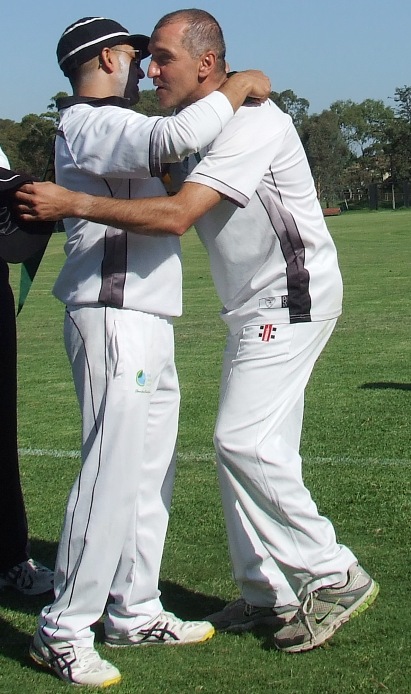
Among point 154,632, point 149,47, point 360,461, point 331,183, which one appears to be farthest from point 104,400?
point 331,183

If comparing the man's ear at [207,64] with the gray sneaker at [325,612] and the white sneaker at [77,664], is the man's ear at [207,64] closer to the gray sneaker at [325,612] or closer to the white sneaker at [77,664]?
the gray sneaker at [325,612]

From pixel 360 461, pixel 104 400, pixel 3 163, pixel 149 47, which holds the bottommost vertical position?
pixel 360 461

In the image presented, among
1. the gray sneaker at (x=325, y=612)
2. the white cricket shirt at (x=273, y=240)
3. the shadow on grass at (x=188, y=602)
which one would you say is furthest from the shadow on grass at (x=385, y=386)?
the white cricket shirt at (x=273, y=240)

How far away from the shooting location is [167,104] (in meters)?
4.24

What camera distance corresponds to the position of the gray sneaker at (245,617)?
4477 millimetres

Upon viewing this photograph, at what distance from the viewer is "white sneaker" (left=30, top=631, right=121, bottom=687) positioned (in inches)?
156

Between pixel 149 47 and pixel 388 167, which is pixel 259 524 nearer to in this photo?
pixel 149 47

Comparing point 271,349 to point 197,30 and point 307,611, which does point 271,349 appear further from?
point 197,30

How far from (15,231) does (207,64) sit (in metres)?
0.94

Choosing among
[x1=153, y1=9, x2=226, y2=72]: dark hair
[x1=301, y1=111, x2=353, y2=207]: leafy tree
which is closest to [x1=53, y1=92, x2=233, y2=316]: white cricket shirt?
[x1=153, y1=9, x2=226, y2=72]: dark hair

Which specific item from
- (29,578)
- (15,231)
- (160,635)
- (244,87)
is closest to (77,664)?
(160,635)

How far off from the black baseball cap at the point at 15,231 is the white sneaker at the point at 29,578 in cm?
171

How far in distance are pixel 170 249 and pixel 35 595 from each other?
72.5 inches

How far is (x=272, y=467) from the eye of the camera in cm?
424
